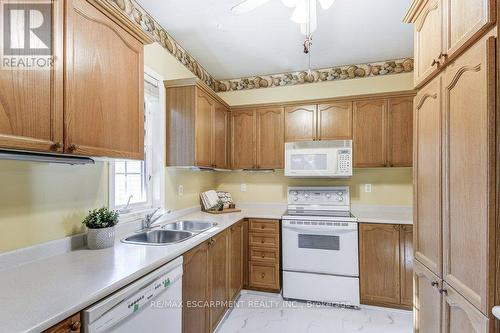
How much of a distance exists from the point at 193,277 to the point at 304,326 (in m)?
1.23

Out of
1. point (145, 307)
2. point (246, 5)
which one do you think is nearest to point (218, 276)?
point (145, 307)

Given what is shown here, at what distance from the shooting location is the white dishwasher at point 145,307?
928mm

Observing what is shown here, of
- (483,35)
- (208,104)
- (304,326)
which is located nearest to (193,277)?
(304,326)

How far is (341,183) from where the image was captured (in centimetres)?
305

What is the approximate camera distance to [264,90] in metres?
3.39

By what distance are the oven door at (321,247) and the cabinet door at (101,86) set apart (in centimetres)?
177

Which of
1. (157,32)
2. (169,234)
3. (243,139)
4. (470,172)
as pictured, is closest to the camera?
(470,172)

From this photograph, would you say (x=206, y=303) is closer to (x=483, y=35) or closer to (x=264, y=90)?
(x=483, y=35)

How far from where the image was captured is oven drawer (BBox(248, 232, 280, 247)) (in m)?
2.68

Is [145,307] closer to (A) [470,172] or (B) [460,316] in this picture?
(B) [460,316]

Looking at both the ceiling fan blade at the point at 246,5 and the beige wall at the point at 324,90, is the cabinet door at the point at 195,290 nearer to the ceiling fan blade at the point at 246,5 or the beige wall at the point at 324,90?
the ceiling fan blade at the point at 246,5

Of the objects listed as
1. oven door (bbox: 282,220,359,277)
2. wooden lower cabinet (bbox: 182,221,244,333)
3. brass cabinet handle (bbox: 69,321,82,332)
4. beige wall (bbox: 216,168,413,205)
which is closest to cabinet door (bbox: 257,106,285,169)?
beige wall (bbox: 216,168,413,205)

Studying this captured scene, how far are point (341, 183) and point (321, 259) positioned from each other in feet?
3.24

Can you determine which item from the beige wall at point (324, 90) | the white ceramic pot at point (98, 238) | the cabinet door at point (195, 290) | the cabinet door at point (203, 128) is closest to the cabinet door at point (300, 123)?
the beige wall at point (324, 90)
